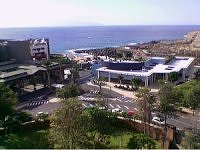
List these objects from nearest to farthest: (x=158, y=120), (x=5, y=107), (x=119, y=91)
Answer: (x=5, y=107)
(x=158, y=120)
(x=119, y=91)

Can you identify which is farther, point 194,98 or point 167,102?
point 194,98

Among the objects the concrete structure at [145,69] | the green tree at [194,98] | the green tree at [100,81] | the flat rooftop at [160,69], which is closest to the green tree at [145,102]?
the green tree at [194,98]

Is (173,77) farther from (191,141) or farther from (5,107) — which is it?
(191,141)

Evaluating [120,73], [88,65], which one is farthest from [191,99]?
[88,65]

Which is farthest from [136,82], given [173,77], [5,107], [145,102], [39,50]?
[39,50]

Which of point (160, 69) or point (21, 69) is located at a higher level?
point (21, 69)

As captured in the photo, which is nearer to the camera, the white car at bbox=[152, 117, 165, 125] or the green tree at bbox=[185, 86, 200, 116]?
the white car at bbox=[152, 117, 165, 125]

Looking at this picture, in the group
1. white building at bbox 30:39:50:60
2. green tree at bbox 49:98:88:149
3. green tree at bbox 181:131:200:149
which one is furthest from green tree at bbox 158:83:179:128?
white building at bbox 30:39:50:60

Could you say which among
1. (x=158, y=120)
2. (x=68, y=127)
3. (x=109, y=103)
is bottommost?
(x=109, y=103)

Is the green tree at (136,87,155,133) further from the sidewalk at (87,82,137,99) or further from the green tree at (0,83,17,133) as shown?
the sidewalk at (87,82,137,99)
